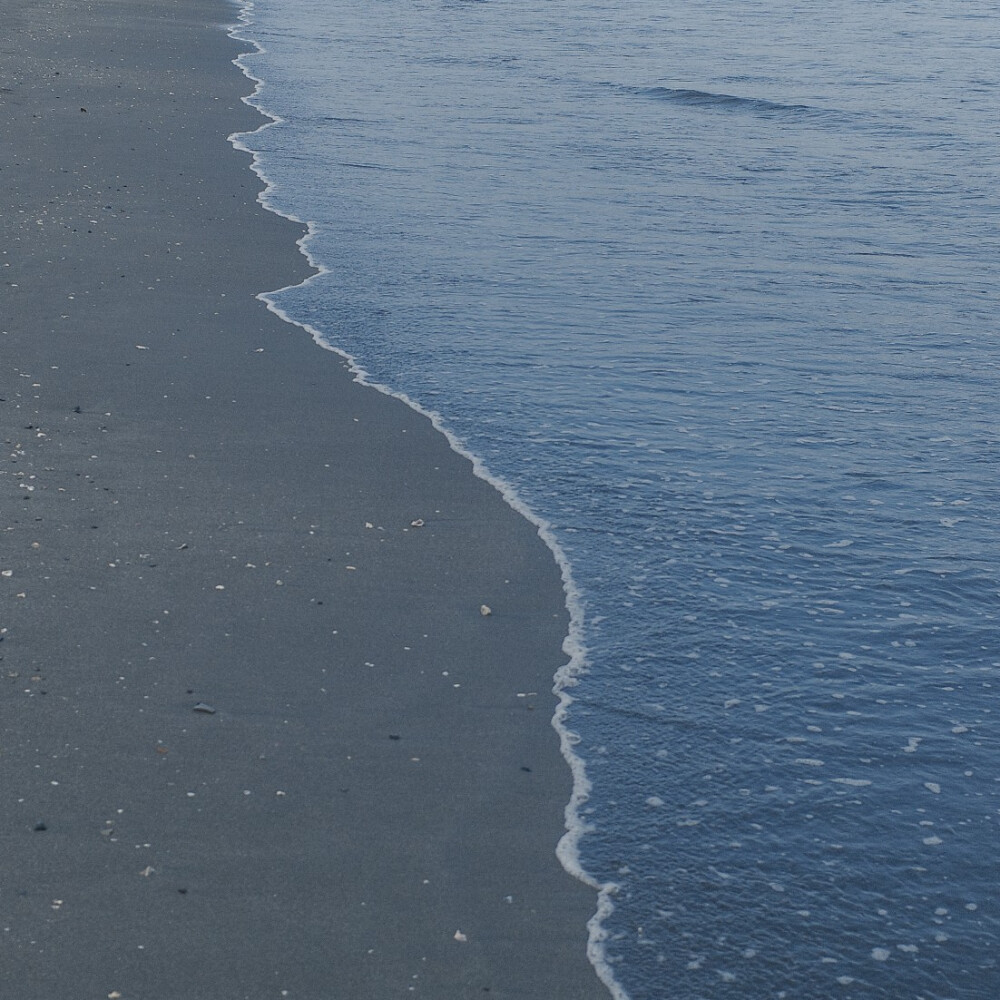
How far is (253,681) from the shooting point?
20.3 ft

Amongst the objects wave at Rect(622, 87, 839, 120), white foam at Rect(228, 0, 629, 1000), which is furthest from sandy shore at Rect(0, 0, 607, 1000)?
wave at Rect(622, 87, 839, 120)

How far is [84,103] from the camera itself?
20062mm

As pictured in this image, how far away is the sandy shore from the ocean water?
14.8 inches

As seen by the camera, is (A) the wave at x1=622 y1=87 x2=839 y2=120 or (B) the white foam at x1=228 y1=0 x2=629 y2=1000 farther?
(A) the wave at x1=622 y1=87 x2=839 y2=120

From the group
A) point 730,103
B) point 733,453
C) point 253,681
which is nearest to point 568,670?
point 253,681

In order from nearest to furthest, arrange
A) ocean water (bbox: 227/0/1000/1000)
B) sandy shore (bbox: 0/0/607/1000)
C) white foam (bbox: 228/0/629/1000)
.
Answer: sandy shore (bbox: 0/0/607/1000) → white foam (bbox: 228/0/629/1000) → ocean water (bbox: 227/0/1000/1000)

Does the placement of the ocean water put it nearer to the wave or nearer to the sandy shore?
the sandy shore

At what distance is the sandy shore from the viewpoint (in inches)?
185

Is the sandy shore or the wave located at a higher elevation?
the wave

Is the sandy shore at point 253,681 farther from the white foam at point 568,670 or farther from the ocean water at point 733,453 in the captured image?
the ocean water at point 733,453

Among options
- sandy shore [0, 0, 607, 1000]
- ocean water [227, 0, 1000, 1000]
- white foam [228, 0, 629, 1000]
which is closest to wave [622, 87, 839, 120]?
ocean water [227, 0, 1000, 1000]

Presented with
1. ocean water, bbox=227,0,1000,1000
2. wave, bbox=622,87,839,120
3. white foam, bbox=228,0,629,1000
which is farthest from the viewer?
wave, bbox=622,87,839,120

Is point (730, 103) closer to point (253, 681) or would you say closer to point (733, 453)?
point (733, 453)

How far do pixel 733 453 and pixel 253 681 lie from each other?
4.25 metres
